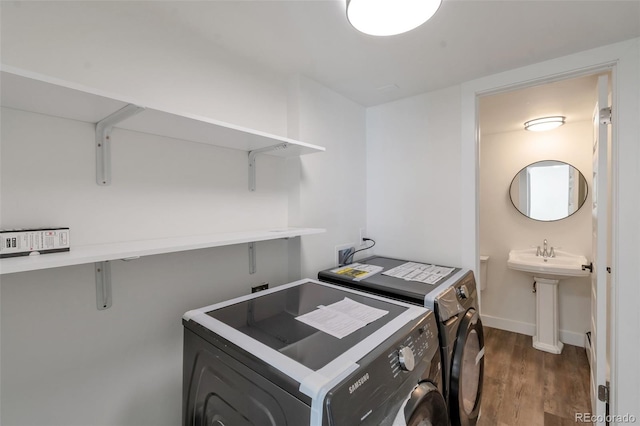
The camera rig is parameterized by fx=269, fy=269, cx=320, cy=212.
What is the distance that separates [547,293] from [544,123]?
5.63 ft

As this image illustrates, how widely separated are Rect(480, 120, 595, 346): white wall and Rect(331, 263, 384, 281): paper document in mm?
2090

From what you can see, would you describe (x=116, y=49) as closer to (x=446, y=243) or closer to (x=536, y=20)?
(x=536, y=20)

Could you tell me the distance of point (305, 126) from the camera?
5.89ft

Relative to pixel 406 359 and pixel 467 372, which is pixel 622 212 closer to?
pixel 467 372

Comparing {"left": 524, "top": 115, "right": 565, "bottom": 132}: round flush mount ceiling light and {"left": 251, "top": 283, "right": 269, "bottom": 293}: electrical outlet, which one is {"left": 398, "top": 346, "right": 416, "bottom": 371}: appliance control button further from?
{"left": 524, "top": 115, "right": 565, "bottom": 132}: round flush mount ceiling light

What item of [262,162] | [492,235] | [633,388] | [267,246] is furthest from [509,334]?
[262,162]

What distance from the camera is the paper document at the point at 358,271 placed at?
5.60ft

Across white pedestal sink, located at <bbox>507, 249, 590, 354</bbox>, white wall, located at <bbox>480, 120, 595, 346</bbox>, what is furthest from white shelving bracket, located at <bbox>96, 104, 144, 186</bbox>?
white wall, located at <bbox>480, 120, 595, 346</bbox>

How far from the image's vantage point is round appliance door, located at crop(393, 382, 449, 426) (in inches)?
34.9

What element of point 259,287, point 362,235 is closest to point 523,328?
point 362,235

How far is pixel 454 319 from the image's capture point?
4.48ft

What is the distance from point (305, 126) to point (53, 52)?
120 cm

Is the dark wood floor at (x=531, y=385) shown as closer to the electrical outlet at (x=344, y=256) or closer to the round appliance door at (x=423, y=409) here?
the round appliance door at (x=423, y=409)

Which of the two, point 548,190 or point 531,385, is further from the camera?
point 548,190
